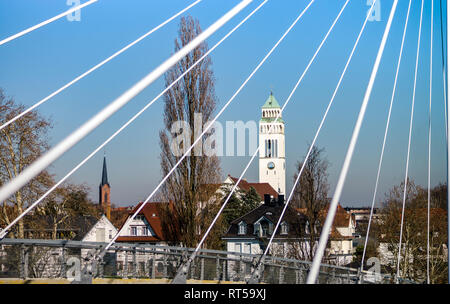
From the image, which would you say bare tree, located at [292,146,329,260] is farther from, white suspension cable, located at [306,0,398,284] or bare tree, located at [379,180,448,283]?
white suspension cable, located at [306,0,398,284]

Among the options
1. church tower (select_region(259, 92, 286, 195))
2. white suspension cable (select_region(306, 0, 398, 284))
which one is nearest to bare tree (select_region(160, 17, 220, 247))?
white suspension cable (select_region(306, 0, 398, 284))

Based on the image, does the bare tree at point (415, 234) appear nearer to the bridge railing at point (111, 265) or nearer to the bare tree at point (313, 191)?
the bare tree at point (313, 191)

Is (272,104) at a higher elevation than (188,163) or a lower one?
higher

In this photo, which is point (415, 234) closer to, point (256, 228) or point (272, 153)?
point (256, 228)

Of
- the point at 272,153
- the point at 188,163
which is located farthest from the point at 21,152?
the point at 272,153

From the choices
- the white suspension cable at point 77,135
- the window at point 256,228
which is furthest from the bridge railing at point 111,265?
the window at point 256,228

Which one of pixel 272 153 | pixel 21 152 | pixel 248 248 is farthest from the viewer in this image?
pixel 272 153
